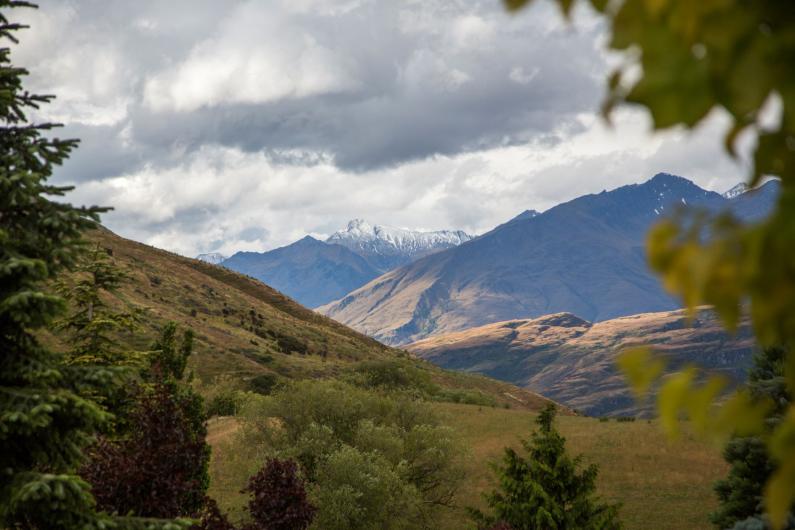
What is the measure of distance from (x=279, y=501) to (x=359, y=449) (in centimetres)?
1528

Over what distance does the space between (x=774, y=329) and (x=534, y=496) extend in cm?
1972

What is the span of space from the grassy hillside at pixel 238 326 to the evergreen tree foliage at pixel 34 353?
204 feet

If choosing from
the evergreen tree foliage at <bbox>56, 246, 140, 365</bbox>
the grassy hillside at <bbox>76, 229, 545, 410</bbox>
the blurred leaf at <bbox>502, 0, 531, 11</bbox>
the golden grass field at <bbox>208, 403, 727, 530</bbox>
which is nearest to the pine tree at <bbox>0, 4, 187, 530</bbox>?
the blurred leaf at <bbox>502, 0, 531, 11</bbox>

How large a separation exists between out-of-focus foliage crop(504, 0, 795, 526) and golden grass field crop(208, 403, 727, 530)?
32797mm

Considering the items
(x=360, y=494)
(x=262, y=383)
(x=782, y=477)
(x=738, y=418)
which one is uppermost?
(x=738, y=418)

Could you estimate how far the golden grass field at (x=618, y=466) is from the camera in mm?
39125

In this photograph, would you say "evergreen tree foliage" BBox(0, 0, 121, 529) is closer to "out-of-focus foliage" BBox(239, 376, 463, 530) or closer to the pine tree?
the pine tree

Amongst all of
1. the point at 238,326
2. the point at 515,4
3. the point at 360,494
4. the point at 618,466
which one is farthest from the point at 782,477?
the point at 238,326

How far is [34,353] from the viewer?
11586mm

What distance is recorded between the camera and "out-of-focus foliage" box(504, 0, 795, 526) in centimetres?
143

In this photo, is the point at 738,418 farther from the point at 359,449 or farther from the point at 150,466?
the point at 359,449

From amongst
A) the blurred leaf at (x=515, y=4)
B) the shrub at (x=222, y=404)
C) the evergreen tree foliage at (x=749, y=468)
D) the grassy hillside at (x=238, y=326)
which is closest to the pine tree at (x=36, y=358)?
the blurred leaf at (x=515, y=4)

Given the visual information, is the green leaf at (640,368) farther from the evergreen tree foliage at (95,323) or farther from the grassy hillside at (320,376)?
the evergreen tree foliage at (95,323)

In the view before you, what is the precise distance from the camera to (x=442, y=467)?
34.1m
